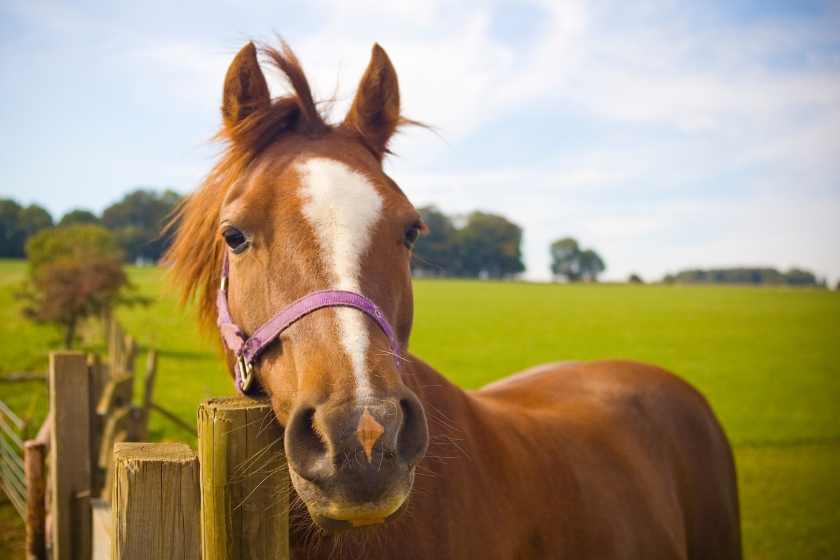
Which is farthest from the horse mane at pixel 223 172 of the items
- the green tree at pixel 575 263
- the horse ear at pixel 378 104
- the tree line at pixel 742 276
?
the green tree at pixel 575 263

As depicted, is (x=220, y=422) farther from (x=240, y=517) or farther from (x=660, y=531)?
(x=660, y=531)

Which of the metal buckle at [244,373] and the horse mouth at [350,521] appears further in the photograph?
the metal buckle at [244,373]

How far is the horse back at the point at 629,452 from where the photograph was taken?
107 inches

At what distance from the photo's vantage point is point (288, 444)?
1.34 metres

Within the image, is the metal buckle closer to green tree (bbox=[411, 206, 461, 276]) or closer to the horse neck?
the horse neck

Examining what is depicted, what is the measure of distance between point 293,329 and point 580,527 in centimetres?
191

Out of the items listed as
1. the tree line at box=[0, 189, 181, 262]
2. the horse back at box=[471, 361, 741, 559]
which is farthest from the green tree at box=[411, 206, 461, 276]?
the tree line at box=[0, 189, 181, 262]

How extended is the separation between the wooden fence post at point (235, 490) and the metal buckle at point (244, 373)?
15.2 inches

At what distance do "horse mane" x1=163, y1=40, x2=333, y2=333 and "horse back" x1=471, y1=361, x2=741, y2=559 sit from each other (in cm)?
151

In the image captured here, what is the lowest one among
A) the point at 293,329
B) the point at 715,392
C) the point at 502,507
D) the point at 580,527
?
the point at 715,392

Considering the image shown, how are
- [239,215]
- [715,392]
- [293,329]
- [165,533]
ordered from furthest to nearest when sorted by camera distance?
[715,392]
[239,215]
[293,329]
[165,533]

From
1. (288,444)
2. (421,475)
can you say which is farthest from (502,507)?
(288,444)

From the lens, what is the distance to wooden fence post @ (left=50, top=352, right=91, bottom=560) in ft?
9.98

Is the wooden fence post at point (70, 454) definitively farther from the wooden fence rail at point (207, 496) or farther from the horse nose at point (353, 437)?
the horse nose at point (353, 437)
